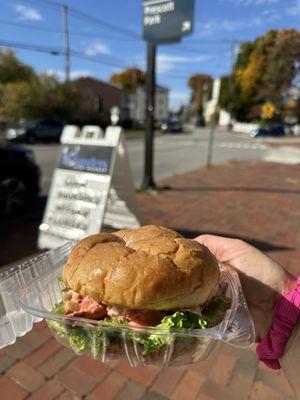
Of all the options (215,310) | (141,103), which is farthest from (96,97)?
(215,310)

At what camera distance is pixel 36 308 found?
129cm

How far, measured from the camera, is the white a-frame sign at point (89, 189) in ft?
12.8

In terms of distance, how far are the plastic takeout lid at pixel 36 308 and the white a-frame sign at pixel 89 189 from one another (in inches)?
87.9

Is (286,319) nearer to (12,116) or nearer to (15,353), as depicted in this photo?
(15,353)

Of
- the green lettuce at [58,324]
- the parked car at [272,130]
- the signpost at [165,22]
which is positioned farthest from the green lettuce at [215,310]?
the signpost at [165,22]

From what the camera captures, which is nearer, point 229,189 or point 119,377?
point 119,377

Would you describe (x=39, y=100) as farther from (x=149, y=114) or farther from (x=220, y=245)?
(x=220, y=245)

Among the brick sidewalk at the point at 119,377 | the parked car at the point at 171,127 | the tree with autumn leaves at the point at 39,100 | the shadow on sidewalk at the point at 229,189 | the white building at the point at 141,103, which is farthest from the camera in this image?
the white building at the point at 141,103

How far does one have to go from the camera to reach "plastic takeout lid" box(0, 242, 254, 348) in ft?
4.14

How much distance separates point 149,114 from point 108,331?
23.9 feet

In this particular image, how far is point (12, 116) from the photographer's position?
1155 inches

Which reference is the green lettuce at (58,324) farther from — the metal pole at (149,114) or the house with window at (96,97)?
the house with window at (96,97)

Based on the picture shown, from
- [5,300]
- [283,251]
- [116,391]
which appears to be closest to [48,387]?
[116,391]

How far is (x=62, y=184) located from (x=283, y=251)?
3.10 meters
